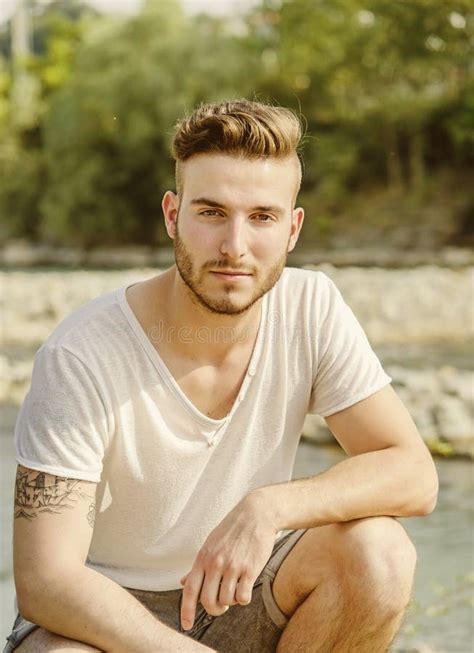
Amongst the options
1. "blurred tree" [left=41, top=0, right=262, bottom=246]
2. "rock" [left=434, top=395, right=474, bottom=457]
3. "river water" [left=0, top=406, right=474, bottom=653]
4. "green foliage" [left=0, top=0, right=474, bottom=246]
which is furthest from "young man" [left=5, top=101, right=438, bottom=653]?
"blurred tree" [left=41, top=0, right=262, bottom=246]

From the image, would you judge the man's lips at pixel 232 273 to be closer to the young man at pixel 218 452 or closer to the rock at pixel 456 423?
the young man at pixel 218 452

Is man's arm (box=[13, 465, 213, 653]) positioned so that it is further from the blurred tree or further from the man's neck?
the blurred tree

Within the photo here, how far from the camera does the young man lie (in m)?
1.87

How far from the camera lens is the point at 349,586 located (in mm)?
1976

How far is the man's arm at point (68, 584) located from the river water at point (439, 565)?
0.70m

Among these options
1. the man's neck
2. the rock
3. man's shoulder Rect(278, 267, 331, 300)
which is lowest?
the rock

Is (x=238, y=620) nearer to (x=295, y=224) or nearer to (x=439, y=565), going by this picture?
(x=295, y=224)

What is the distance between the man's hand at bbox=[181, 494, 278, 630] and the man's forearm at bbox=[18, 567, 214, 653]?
0.27ft

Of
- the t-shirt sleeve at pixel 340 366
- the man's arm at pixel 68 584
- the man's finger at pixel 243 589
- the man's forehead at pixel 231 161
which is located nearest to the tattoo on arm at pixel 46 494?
the man's arm at pixel 68 584

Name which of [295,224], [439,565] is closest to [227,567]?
[295,224]

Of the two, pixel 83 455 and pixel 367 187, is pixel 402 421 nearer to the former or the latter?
pixel 83 455

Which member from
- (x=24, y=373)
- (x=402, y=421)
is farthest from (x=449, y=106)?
(x=402, y=421)

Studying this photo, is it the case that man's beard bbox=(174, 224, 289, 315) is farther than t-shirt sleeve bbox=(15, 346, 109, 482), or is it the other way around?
man's beard bbox=(174, 224, 289, 315)

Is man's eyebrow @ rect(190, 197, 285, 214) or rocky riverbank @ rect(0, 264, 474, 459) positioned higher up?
man's eyebrow @ rect(190, 197, 285, 214)
